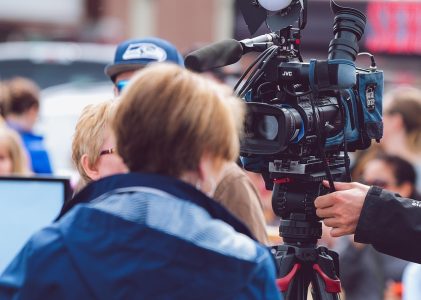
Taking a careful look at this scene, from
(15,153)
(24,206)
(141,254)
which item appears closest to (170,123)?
(141,254)

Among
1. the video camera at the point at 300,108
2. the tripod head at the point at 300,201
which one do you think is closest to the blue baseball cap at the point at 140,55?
the video camera at the point at 300,108

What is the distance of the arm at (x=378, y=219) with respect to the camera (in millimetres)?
3293

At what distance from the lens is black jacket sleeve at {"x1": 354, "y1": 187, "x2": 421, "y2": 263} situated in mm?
3336

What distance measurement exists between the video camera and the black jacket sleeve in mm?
133

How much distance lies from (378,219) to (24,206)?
4.02ft

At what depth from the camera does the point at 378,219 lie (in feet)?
11.0

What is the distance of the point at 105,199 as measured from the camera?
2.38 m

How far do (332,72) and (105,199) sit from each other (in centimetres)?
98

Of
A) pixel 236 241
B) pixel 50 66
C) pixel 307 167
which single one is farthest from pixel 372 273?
pixel 50 66

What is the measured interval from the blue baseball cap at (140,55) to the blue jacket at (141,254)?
224 cm

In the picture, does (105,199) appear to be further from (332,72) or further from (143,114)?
(332,72)

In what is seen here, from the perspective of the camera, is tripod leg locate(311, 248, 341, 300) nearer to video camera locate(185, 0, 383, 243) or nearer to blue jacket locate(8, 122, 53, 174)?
video camera locate(185, 0, 383, 243)

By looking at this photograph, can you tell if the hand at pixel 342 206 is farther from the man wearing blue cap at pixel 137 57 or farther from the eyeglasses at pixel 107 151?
the man wearing blue cap at pixel 137 57

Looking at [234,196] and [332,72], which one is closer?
[332,72]
